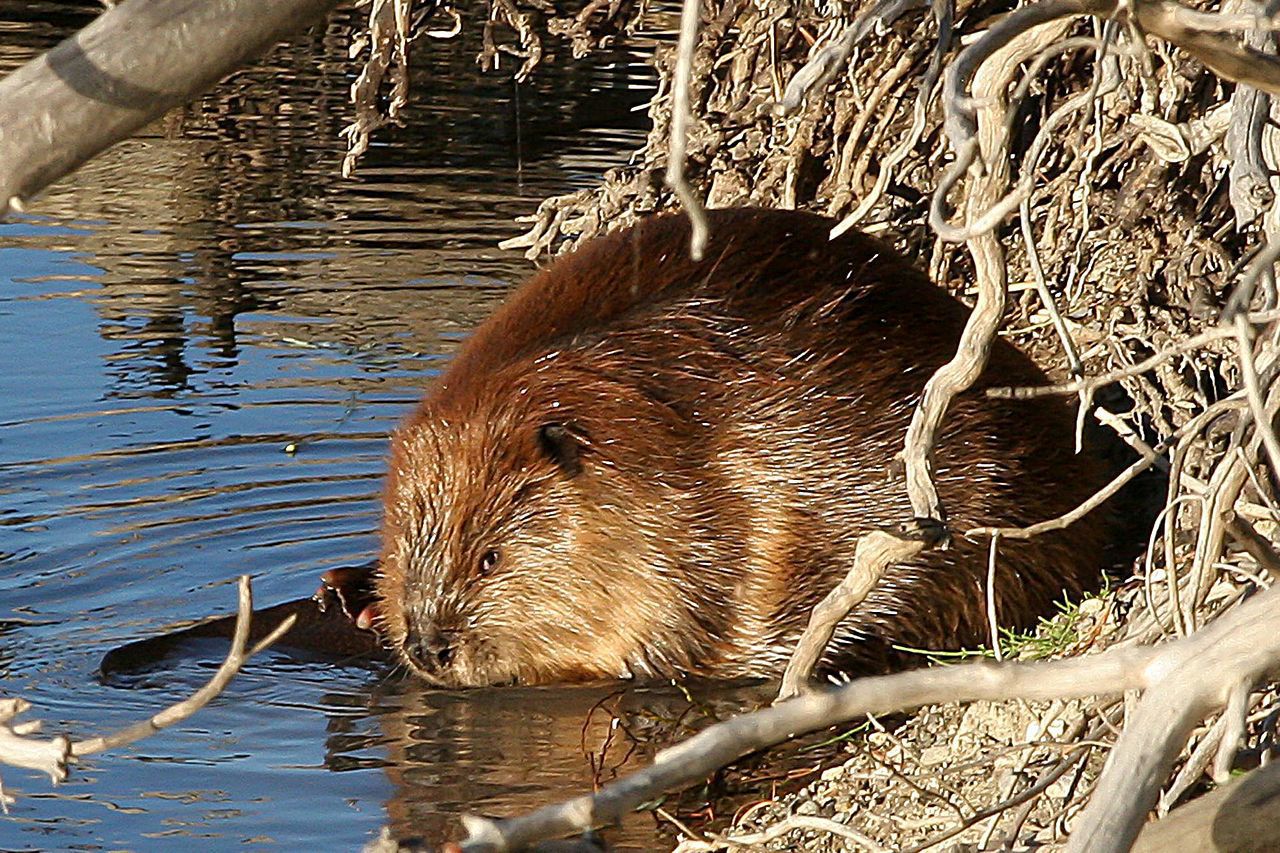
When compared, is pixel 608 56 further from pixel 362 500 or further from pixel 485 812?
pixel 485 812

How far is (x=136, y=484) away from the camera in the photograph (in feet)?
21.9

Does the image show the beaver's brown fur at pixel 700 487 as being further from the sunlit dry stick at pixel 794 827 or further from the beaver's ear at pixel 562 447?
the sunlit dry stick at pixel 794 827

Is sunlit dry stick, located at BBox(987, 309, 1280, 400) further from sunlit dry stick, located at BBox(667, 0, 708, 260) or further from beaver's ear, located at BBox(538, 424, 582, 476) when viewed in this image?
beaver's ear, located at BBox(538, 424, 582, 476)

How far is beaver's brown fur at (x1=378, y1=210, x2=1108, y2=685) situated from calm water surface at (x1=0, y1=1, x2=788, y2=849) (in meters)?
0.21

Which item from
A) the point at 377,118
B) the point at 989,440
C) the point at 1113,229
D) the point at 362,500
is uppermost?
the point at 377,118

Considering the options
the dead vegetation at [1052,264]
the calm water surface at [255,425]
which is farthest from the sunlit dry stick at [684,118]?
the calm water surface at [255,425]

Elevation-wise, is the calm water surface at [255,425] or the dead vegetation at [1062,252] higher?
the dead vegetation at [1062,252]

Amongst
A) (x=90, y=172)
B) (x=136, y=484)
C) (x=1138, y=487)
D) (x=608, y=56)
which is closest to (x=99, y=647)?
(x=136, y=484)

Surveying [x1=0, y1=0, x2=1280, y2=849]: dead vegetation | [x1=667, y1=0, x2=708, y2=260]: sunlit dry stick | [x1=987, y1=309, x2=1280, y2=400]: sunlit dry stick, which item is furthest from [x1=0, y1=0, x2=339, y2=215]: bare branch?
[x1=987, y1=309, x2=1280, y2=400]: sunlit dry stick

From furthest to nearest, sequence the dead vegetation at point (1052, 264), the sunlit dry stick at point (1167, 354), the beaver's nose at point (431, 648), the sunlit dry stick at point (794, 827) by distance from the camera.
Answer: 1. the beaver's nose at point (431, 648)
2. the sunlit dry stick at point (794, 827)
3. the sunlit dry stick at point (1167, 354)
4. the dead vegetation at point (1052, 264)

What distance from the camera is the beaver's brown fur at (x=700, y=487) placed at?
5086 mm

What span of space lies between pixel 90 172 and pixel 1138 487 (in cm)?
731

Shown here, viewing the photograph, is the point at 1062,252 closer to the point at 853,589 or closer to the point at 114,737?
the point at 853,589

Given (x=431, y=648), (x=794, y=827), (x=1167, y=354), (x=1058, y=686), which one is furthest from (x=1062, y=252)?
(x=1058, y=686)
